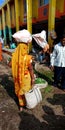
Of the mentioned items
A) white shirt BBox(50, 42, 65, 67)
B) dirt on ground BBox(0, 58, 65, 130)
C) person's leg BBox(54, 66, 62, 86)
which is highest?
white shirt BBox(50, 42, 65, 67)

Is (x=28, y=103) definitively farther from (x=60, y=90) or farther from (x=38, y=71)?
(x=38, y=71)

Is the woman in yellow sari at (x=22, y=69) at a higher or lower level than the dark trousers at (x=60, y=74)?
higher

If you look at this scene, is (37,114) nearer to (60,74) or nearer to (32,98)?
(32,98)

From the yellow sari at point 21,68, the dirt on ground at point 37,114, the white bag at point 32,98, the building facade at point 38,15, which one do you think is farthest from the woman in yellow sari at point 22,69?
the building facade at point 38,15

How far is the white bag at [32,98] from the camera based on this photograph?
4894 millimetres

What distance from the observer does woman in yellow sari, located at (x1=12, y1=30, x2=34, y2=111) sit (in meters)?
4.84

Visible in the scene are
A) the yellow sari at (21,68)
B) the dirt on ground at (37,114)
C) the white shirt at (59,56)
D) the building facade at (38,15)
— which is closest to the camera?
the dirt on ground at (37,114)

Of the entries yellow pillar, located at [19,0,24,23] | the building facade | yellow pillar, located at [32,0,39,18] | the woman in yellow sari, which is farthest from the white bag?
yellow pillar, located at [19,0,24,23]

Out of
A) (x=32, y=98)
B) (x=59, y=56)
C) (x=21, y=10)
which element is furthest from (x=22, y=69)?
(x=21, y=10)

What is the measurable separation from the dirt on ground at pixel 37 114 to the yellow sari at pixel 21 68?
47 cm

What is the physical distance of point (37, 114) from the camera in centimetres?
485

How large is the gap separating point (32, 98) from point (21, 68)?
0.70 metres

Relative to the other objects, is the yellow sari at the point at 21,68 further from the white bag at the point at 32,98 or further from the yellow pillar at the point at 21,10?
the yellow pillar at the point at 21,10

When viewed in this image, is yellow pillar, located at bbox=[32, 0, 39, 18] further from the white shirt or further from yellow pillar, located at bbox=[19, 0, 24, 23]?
the white shirt
